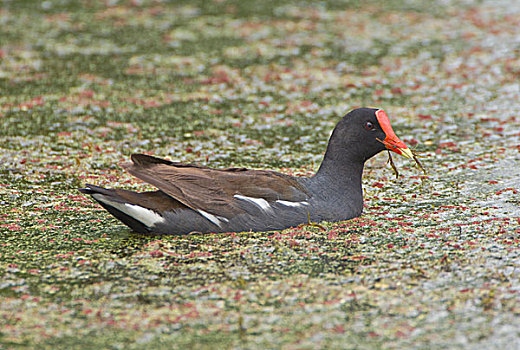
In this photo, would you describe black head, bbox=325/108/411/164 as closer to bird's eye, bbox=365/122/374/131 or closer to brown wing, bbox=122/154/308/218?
bird's eye, bbox=365/122/374/131

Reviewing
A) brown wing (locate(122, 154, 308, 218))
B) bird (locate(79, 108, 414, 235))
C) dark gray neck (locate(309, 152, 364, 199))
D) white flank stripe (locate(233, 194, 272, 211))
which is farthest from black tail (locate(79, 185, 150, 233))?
A: dark gray neck (locate(309, 152, 364, 199))

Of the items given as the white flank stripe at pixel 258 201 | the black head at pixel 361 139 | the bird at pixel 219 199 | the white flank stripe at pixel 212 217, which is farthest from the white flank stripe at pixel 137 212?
the black head at pixel 361 139

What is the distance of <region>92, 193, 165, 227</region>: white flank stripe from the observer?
19.6ft

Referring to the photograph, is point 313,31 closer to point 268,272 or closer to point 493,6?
point 493,6

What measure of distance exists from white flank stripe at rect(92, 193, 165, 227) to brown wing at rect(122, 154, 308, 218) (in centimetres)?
22

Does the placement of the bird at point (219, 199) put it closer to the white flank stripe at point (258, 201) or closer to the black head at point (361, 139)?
the white flank stripe at point (258, 201)

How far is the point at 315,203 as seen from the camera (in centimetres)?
628

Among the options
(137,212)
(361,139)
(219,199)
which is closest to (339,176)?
(361,139)

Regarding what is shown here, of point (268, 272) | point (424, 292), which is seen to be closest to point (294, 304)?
point (268, 272)

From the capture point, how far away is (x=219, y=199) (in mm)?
6113

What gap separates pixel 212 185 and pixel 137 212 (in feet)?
2.10

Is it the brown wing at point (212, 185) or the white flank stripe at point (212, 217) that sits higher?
the brown wing at point (212, 185)

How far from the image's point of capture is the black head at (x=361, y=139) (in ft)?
21.5

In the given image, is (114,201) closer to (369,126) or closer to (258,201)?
(258,201)
